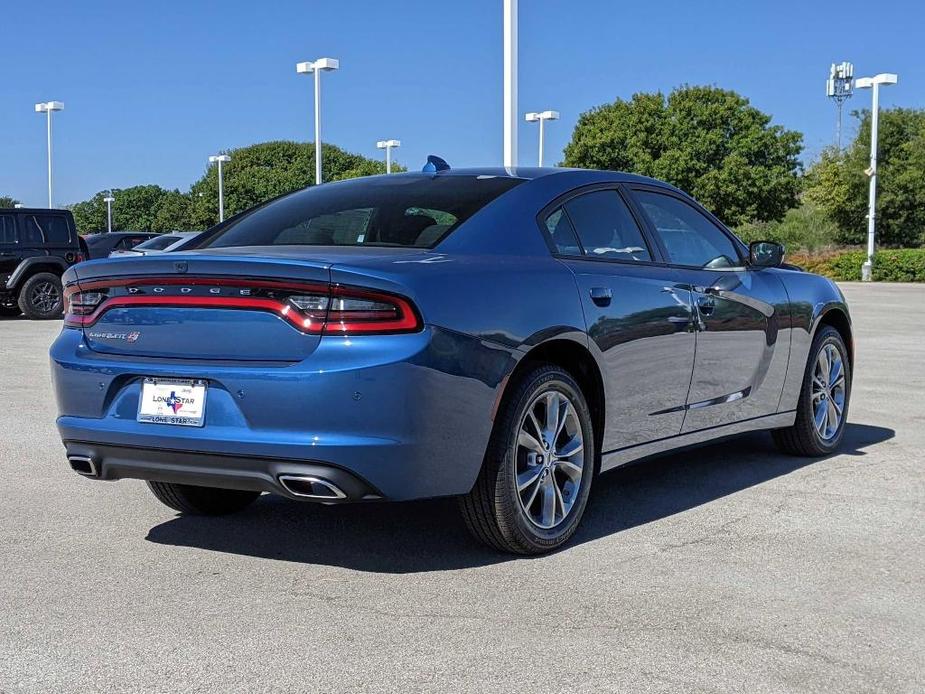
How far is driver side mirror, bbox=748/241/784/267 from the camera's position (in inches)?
256

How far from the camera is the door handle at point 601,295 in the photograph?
511 cm

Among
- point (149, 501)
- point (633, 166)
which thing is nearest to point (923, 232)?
point (633, 166)

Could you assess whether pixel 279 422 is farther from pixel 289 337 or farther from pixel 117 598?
pixel 117 598

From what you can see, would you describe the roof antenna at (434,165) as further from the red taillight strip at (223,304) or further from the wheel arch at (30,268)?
the wheel arch at (30,268)

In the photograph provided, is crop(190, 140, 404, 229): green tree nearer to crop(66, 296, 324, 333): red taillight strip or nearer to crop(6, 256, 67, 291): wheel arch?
crop(6, 256, 67, 291): wheel arch

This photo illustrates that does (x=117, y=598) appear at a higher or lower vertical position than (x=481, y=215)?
lower

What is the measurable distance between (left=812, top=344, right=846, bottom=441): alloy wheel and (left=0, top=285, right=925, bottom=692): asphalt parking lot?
1.59ft

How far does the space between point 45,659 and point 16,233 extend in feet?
58.3

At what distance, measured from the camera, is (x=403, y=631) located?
12.8ft

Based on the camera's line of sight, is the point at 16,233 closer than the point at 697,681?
No

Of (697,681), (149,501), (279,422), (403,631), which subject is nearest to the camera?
(697,681)

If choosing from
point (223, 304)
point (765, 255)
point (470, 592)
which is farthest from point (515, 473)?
point (765, 255)

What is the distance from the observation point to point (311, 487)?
4254 millimetres

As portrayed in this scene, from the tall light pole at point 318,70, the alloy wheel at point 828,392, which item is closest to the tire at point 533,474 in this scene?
the alloy wheel at point 828,392
